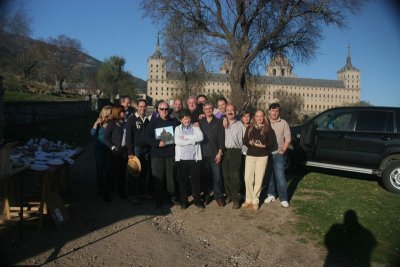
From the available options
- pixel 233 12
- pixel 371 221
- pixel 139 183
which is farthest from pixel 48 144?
pixel 233 12

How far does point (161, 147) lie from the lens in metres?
6.89

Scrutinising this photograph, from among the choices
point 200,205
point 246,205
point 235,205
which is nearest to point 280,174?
point 246,205

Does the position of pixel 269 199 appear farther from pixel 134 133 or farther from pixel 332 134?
pixel 332 134

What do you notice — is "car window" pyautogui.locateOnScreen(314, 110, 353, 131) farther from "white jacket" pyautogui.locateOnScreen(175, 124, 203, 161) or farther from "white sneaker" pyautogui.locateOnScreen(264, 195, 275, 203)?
"white jacket" pyautogui.locateOnScreen(175, 124, 203, 161)

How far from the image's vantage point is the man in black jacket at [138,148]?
7195 millimetres

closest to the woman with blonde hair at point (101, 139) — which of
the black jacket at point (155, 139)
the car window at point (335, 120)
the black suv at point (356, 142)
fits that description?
the black jacket at point (155, 139)

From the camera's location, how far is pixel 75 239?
509 cm

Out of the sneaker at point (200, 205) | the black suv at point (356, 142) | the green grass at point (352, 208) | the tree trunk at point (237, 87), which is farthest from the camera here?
the tree trunk at point (237, 87)

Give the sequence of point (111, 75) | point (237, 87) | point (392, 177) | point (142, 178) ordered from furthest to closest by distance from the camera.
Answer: point (111, 75) → point (237, 87) → point (392, 177) → point (142, 178)

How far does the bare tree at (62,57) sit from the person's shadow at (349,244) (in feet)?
200

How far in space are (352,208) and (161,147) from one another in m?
3.68

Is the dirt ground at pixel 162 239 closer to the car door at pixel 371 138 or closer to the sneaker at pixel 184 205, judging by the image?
the sneaker at pixel 184 205

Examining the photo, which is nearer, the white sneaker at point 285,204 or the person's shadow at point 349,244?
the person's shadow at point 349,244

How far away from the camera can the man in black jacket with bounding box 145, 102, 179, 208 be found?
6.87 metres
